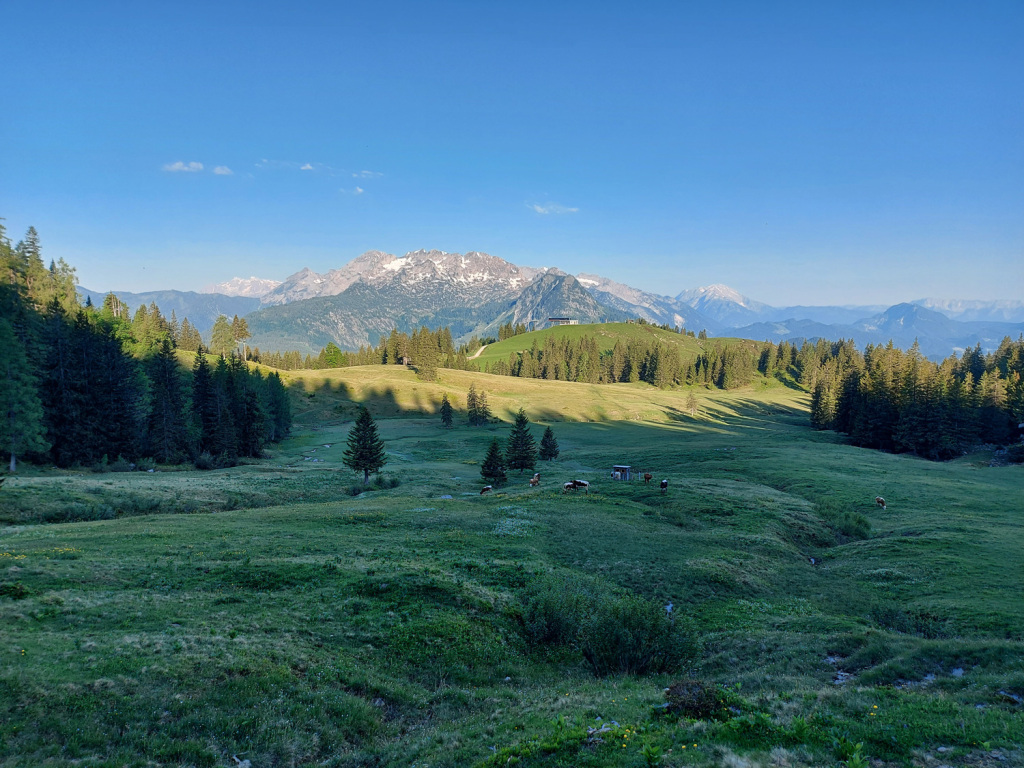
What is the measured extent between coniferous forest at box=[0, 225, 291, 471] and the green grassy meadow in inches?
408

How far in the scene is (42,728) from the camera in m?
11.4

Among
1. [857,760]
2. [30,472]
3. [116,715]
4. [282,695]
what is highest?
[857,760]

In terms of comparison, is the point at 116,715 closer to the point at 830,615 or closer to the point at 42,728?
the point at 42,728

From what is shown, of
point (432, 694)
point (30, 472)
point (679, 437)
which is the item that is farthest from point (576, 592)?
point (679, 437)

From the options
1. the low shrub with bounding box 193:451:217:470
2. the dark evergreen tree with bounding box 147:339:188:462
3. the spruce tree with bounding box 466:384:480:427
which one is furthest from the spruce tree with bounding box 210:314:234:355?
the low shrub with bounding box 193:451:217:470

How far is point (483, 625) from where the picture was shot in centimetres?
2195

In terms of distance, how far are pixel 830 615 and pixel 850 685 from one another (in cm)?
1018

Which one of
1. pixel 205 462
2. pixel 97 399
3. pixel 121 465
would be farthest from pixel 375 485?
pixel 97 399

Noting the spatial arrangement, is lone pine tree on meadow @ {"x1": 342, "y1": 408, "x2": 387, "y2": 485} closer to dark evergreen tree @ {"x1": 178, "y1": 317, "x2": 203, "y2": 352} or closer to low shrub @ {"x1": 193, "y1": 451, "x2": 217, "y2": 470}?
low shrub @ {"x1": 193, "y1": 451, "x2": 217, "y2": 470}

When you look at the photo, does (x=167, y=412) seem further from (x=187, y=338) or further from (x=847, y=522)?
(x=187, y=338)

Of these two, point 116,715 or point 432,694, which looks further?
point 432,694

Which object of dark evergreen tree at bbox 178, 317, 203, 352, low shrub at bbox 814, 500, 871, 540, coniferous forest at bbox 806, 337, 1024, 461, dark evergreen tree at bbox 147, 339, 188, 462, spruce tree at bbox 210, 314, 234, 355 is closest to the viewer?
low shrub at bbox 814, 500, 871, 540

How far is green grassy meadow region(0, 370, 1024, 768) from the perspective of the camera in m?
11.7

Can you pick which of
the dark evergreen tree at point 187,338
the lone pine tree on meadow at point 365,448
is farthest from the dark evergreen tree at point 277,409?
the dark evergreen tree at point 187,338
